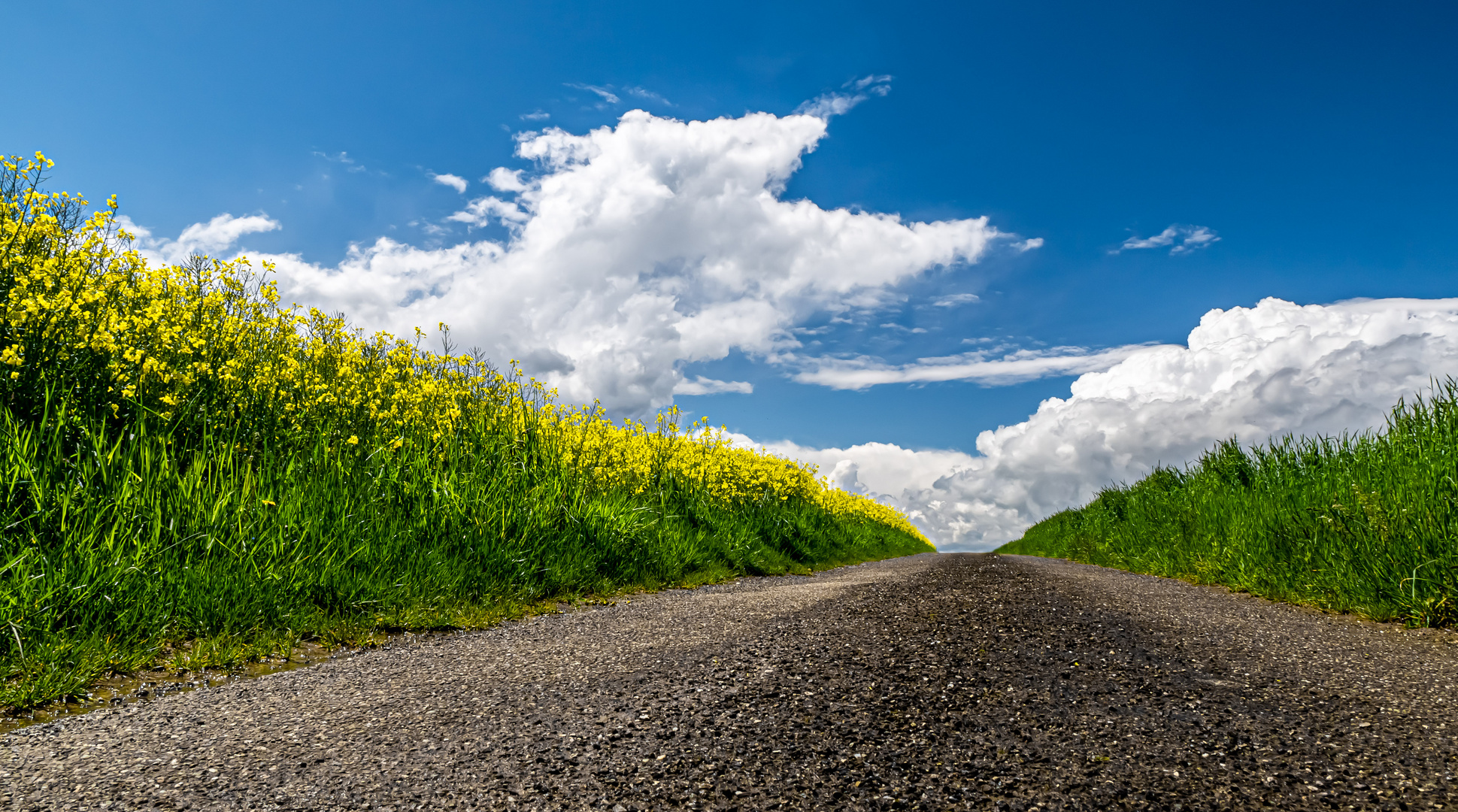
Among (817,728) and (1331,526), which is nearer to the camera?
(817,728)

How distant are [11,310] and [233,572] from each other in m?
2.53

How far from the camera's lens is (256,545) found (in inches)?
174

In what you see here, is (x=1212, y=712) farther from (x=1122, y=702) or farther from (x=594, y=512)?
(x=594, y=512)

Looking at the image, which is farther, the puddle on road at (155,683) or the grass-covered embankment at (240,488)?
the grass-covered embankment at (240,488)

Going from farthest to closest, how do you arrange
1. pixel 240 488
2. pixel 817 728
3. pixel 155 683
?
pixel 240 488 < pixel 155 683 < pixel 817 728

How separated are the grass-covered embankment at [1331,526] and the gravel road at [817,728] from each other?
98cm

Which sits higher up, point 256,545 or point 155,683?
point 256,545

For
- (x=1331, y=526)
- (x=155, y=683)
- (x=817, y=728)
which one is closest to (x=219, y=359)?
(x=155, y=683)

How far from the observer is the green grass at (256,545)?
11.6ft

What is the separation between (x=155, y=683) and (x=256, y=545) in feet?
4.10

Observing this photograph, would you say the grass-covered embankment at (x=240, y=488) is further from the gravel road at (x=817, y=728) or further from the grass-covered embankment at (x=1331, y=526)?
the grass-covered embankment at (x=1331, y=526)

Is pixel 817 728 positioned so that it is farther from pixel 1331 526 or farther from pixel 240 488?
pixel 1331 526

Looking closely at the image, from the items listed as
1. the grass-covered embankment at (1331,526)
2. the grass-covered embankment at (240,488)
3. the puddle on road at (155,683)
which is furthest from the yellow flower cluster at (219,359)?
the grass-covered embankment at (1331,526)

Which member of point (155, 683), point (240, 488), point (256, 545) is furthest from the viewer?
point (240, 488)
